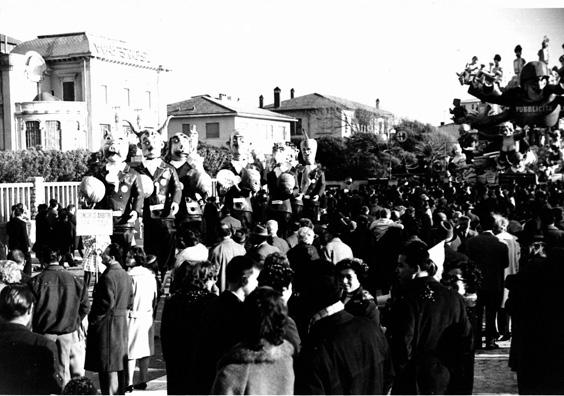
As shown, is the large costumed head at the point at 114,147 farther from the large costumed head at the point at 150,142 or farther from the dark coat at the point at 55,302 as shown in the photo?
the dark coat at the point at 55,302

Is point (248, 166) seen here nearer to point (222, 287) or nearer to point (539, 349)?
point (222, 287)

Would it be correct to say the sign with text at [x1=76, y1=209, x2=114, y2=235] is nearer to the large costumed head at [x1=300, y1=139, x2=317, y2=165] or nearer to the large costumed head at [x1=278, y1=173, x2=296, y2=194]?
the large costumed head at [x1=278, y1=173, x2=296, y2=194]

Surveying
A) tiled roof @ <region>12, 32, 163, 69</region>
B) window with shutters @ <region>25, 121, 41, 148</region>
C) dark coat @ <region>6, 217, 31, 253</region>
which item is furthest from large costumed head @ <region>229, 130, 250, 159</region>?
window with shutters @ <region>25, 121, 41, 148</region>

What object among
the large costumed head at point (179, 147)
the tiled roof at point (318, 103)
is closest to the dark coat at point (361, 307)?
the large costumed head at point (179, 147)

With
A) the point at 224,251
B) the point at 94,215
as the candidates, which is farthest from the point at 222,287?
the point at 94,215

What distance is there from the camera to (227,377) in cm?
308

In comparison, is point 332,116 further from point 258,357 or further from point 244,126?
point 258,357

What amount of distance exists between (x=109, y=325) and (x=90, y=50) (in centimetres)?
3356

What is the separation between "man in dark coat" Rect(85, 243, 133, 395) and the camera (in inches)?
207

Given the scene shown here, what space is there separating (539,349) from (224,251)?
288 centimetres

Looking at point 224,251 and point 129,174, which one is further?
point 129,174

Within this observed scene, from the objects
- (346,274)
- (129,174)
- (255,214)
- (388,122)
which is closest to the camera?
(346,274)

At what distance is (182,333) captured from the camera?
14.1 feet

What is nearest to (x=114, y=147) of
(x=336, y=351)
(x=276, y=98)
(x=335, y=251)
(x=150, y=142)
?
(x=150, y=142)
